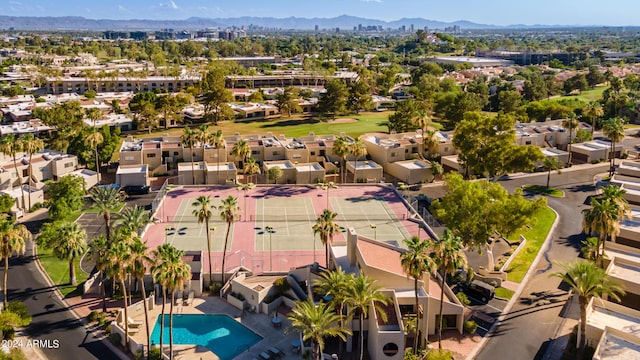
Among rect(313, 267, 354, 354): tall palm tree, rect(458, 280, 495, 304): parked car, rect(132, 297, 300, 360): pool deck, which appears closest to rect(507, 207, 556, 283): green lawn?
rect(458, 280, 495, 304): parked car

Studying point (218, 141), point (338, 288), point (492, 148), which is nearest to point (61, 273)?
point (218, 141)

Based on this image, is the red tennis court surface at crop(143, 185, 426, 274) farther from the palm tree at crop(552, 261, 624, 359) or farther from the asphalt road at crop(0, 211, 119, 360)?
the palm tree at crop(552, 261, 624, 359)

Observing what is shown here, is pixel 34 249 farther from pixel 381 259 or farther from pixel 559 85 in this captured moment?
pixel 559 85

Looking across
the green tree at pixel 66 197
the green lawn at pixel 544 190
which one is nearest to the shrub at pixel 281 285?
the green tree at pixel 66 197

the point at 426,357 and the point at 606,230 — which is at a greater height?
the point at 606,230

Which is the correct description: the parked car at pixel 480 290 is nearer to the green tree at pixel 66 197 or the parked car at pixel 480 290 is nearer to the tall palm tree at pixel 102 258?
the tall palm tree at pixel 102 258

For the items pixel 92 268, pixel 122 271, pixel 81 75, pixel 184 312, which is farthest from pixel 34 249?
pixel 81 75
